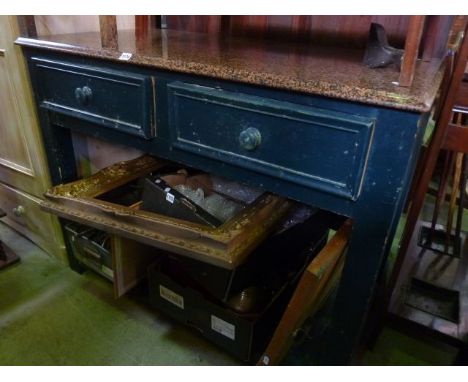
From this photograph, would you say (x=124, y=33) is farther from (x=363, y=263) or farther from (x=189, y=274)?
(x=363, y=263)

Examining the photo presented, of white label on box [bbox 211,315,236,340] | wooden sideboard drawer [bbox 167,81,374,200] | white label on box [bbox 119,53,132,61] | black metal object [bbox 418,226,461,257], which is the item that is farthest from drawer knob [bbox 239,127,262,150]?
black metal object [bbox 418,226,461,257]

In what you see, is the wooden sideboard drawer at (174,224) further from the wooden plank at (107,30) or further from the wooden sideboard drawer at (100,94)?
the wooden plank at (107,30)

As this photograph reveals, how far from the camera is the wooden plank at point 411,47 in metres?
0.60

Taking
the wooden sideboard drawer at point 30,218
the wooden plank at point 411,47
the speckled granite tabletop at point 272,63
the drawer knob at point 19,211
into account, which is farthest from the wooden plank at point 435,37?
the drawer knob at point 19,211

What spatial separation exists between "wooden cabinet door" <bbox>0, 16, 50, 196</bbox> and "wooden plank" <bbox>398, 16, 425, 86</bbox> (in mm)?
1040

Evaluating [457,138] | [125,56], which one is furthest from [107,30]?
[457,138]

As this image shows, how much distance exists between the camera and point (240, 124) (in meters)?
0.75

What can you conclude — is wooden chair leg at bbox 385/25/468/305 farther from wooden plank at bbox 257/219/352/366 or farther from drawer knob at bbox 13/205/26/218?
drawer knob at bbox 13/205/26/218

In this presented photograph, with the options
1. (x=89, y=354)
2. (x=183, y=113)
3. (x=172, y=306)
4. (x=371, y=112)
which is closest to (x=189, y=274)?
(x=172, y=306)

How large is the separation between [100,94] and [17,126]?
0.54 metres

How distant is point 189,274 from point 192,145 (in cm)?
45

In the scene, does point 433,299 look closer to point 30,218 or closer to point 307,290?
point 307,290

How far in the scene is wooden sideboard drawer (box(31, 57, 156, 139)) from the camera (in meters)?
0.87

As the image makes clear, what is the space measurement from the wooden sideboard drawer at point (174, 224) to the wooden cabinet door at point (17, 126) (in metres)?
0.34
